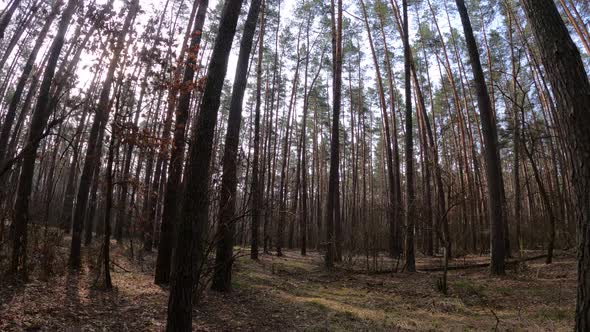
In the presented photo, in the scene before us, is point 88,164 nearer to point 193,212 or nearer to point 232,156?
point 232,156

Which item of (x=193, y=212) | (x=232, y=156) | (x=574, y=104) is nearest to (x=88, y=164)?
(x=232, y=156)

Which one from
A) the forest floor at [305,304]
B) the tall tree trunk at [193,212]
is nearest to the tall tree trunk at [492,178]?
the forest floor at [305,304]

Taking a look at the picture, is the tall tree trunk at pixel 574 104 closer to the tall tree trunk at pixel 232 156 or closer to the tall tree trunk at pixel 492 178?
the tall tree trunk at pixel 232 156

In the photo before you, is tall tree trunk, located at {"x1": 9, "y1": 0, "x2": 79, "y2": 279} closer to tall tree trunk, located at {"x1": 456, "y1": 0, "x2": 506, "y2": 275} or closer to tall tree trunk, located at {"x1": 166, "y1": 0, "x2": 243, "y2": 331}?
tall tree trunk, located at {"x1": 166, "y1": 0, "x2": 243, "y2": 331}

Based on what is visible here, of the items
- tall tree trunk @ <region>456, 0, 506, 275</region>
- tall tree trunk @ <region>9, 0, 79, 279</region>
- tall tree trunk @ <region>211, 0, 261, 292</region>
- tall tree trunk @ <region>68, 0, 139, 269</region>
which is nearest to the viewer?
tall tree trunk @ <region>9, 0, 79, 279</region>

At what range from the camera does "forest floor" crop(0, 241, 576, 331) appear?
4.38m

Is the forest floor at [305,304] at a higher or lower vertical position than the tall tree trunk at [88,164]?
lower

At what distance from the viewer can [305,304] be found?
5.89 m

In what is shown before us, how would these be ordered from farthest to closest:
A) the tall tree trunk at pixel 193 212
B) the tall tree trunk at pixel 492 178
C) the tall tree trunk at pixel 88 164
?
1. the tall tree trunk at pixel 492 178
2. the tall tree trunk at pixel 88 164
3. the tall tree trunk at pixel 193 212

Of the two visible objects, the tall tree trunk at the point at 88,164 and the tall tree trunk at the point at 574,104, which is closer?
the tall tree trunk at the point at 574,104

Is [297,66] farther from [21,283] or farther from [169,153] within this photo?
[21,283]

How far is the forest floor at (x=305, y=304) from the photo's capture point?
14.4ft

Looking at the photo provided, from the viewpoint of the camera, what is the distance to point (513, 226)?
1587 centimetres

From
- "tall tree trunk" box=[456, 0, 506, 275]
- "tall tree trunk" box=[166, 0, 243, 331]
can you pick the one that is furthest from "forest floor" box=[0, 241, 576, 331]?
"tall tree trunk" box=[166, 0, 243, 331]
